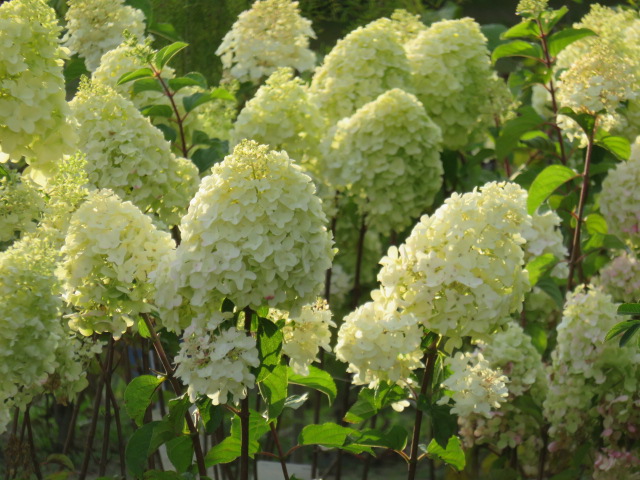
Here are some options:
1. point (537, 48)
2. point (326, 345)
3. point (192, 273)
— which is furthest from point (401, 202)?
point (192, 273)

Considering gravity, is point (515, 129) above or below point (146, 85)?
below

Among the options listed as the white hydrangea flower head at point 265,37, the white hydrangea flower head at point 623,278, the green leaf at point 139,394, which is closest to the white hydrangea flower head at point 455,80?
the white hydrangea flower head at point 265,37

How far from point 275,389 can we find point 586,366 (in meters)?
0.88

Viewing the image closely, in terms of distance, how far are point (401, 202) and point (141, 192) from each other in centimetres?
81

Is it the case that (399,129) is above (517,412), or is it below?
above

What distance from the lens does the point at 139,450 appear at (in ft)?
5.63

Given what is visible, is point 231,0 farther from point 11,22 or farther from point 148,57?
point 11,22

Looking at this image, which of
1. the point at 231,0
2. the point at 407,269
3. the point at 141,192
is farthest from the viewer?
the point at 231,0

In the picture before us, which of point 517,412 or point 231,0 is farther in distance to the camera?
point 231,0

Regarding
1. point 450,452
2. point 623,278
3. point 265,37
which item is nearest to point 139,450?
point 450,452

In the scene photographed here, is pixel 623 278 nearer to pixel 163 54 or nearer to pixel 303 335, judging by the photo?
pixel 303 335

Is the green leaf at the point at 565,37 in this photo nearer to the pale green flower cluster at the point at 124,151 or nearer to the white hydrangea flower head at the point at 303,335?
the pale green flower cluster at the point at 124,151

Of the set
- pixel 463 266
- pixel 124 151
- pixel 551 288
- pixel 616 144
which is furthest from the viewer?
pixel 551 288

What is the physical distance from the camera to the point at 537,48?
106 inches
